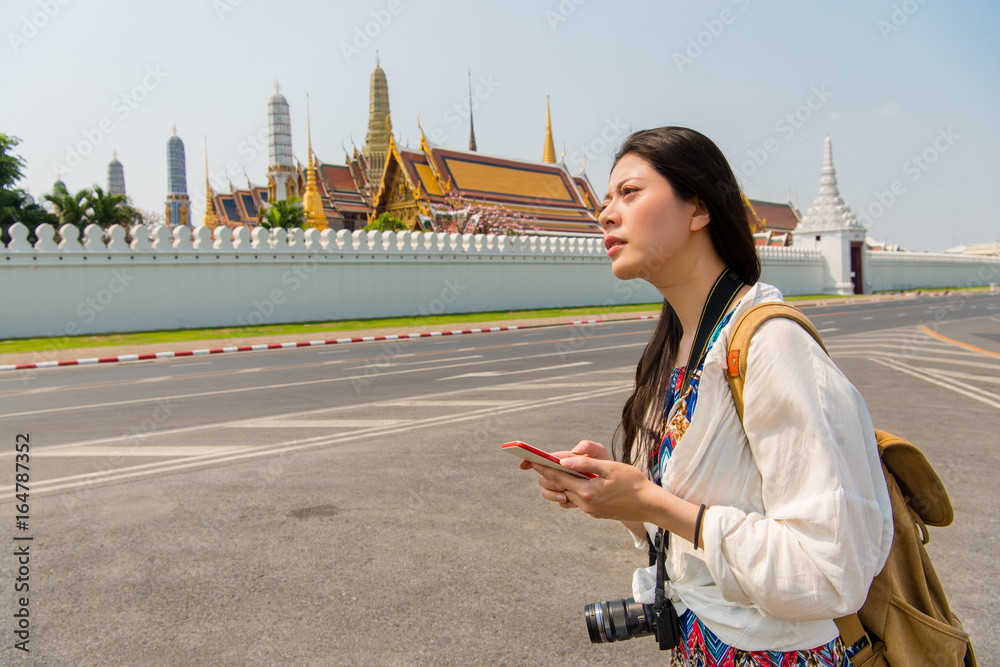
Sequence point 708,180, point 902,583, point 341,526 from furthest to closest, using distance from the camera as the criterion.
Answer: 1. point 341,526
2. point 708,180
3. point 902,583

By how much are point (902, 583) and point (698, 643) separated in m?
0.39

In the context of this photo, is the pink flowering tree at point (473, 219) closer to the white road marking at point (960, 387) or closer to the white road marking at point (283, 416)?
the white road marking at point (960, 387)

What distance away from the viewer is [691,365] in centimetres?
138

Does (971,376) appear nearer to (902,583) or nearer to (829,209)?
(902,583)

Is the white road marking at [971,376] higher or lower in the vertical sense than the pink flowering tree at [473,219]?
lower

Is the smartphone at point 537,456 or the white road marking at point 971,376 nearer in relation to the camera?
the smartphone at point 537,456

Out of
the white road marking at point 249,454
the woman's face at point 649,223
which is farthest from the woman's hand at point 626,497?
the white road marking at point 249,454

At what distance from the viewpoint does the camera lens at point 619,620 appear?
1518 mm

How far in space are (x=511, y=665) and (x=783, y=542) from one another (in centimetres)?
174

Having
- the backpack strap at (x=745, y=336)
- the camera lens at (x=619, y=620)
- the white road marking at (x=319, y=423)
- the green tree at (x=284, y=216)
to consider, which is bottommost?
the white road marking at (x=319, y=423)

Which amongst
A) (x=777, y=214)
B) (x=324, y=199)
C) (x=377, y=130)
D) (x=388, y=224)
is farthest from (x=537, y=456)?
(x=777, y=214)

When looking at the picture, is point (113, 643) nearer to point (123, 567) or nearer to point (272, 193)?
point (123, 567)

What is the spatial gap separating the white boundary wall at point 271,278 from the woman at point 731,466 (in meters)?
20.5

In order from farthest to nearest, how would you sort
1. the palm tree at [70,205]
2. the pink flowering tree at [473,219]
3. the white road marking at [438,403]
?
1. the pink flowering tree at [473,219]
2. the palm tree at [70,205]
3. the white road marking at [438,403]
